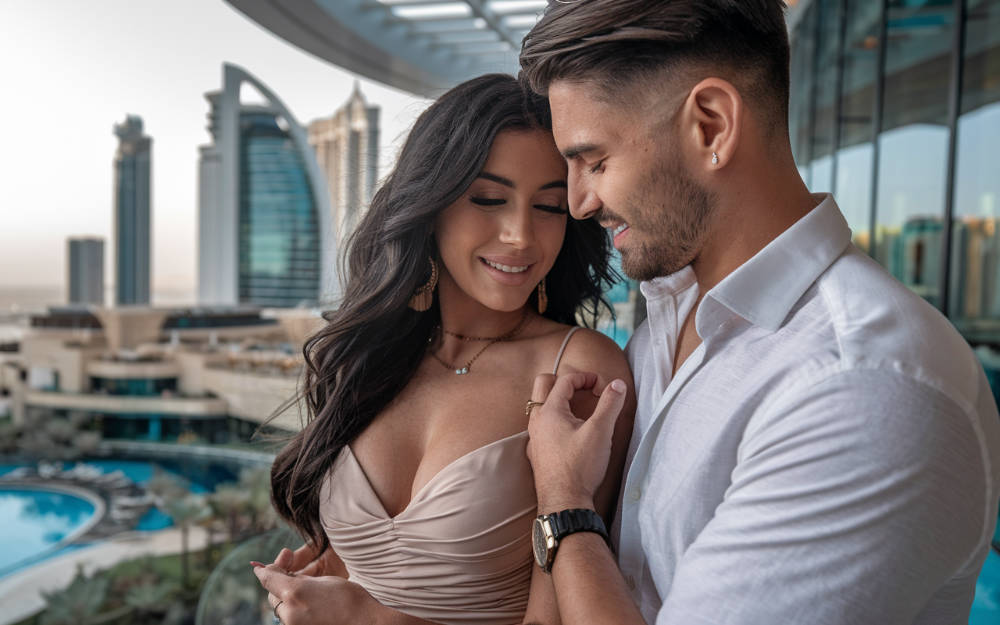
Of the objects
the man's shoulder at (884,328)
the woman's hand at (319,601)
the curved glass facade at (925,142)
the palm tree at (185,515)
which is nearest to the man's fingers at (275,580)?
the woman's hand at (319,601)

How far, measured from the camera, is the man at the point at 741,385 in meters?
0.75

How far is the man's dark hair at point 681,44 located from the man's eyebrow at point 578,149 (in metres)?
0.07

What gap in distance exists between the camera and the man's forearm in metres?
0.92

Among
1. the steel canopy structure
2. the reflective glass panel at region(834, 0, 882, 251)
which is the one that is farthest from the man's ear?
the steel canopy structure

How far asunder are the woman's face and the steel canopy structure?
456 centimetres

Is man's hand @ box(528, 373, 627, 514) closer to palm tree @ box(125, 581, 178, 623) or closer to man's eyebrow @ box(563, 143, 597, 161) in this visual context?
man's eyebrow @ box(563, 143, 597, 161)

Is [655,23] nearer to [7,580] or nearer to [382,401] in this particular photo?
[382,401]

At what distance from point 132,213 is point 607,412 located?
20.6 ft

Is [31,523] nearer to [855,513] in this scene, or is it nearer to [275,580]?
[275,580]

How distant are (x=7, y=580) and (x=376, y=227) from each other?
19.8 ft

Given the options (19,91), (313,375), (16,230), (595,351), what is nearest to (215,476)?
(16,230)

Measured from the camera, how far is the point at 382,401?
4.98ft

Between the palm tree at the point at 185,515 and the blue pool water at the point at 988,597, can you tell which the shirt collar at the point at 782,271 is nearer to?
the blue pool water at the point at 988,597

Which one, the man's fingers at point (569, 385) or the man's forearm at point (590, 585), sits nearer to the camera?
the man's forearm at point (590, 585)
